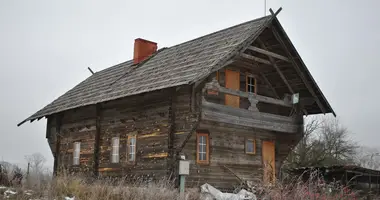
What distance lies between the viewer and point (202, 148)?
1558 centimetres

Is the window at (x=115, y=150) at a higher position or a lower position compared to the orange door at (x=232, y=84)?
lower

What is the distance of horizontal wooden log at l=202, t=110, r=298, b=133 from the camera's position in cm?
1445

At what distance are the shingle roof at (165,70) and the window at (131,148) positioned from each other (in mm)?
1752

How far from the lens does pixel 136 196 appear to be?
11203mm

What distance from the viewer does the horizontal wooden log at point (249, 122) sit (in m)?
14.4

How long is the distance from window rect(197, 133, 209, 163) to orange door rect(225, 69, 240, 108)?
178 cm

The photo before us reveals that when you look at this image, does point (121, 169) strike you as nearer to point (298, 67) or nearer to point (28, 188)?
point (28, 188)

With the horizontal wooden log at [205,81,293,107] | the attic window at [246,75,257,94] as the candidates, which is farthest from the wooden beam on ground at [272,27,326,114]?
the attic window at [246,75,257,94]

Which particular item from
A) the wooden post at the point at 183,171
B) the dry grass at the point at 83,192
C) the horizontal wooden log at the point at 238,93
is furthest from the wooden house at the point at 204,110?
the dry grass at the point at 83,192

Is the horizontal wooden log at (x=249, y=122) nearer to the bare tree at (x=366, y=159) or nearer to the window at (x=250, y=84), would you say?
the window at (x=250, y=84)

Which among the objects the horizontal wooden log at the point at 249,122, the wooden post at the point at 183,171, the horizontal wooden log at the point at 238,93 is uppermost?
the horizontal wooden log at the point at 238,93

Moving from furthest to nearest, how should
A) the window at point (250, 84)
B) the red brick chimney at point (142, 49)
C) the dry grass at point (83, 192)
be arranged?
the red brick chimney at point (142, 49) < the window at point (250, 84) < the dry grass at point (83, 192)

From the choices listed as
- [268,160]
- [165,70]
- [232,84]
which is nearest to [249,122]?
[232,84]

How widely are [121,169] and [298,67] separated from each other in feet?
26.4
